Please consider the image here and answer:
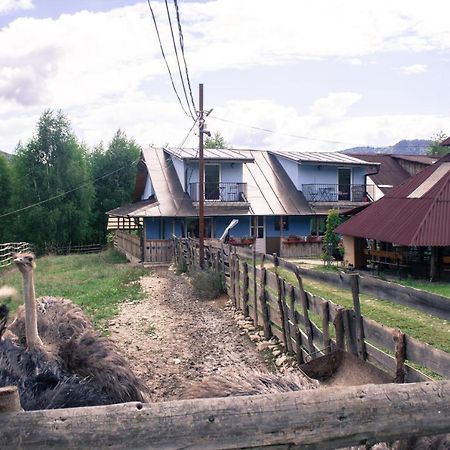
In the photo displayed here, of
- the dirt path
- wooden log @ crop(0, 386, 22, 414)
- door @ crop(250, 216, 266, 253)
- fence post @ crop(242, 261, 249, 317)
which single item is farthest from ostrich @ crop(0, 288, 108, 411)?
door @ crop(250, 216, 266, 253)

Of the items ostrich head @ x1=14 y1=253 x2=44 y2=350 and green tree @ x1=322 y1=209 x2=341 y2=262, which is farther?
green tree @ x1=322 y1=209 x2=341 y2=262

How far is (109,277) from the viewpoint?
65.2ft

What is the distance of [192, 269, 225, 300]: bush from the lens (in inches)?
571

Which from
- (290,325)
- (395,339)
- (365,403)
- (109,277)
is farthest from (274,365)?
(109,277)

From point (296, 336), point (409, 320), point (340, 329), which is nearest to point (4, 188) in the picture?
→ point (409, 320)

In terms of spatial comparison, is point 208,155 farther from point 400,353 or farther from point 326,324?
point 400,353

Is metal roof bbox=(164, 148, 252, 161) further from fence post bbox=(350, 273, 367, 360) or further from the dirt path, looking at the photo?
fence post bbox=(350, 273, 367, 360)

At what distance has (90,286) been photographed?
17.4 m

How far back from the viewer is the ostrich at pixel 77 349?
201 inches

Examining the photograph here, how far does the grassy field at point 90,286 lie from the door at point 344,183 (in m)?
12.7

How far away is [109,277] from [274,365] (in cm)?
1247

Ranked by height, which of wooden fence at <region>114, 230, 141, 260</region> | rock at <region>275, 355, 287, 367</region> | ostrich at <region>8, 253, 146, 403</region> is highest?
ostrich at <region>8, 253, 146, 403</region>

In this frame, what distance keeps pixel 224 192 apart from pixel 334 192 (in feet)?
19.7

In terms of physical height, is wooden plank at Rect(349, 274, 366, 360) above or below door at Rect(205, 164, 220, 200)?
below
